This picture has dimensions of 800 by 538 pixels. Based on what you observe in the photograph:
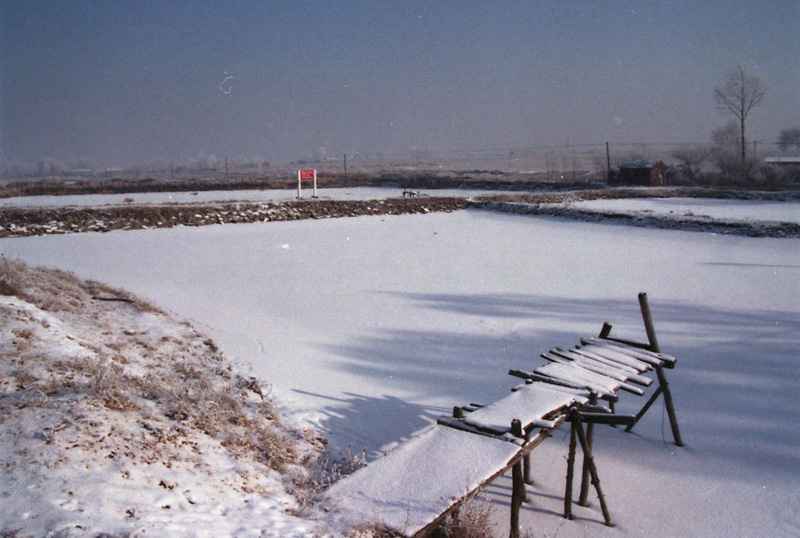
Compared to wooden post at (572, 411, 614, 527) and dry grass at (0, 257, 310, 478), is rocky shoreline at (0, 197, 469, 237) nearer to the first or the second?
dry grass at (0, 257, 310, 478)

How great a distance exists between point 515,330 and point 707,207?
81.2 feet

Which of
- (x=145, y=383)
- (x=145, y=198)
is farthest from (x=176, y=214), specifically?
(x=145, y=383)

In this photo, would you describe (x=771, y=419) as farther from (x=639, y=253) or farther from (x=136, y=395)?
(x=639, y=253)

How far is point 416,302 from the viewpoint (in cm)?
1179

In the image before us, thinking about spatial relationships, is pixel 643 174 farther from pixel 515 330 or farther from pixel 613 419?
pixel 613 419

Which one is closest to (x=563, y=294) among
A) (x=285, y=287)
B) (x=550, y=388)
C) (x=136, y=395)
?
(x=285, y=287)

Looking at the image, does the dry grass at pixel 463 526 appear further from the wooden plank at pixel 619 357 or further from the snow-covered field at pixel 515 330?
the wooden plank at pixel 619 357

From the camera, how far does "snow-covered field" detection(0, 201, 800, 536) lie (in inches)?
218

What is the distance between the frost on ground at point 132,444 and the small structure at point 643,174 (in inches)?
1718

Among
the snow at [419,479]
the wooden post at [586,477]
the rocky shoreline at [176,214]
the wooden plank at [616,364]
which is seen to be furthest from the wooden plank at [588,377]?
the rocky shoreline at [176,214]

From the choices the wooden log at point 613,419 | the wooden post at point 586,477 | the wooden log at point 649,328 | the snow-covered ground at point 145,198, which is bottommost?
the wooden post at point 586,477

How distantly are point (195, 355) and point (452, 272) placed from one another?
8.08 m

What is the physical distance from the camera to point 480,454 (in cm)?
432

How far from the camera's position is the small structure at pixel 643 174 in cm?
4544
